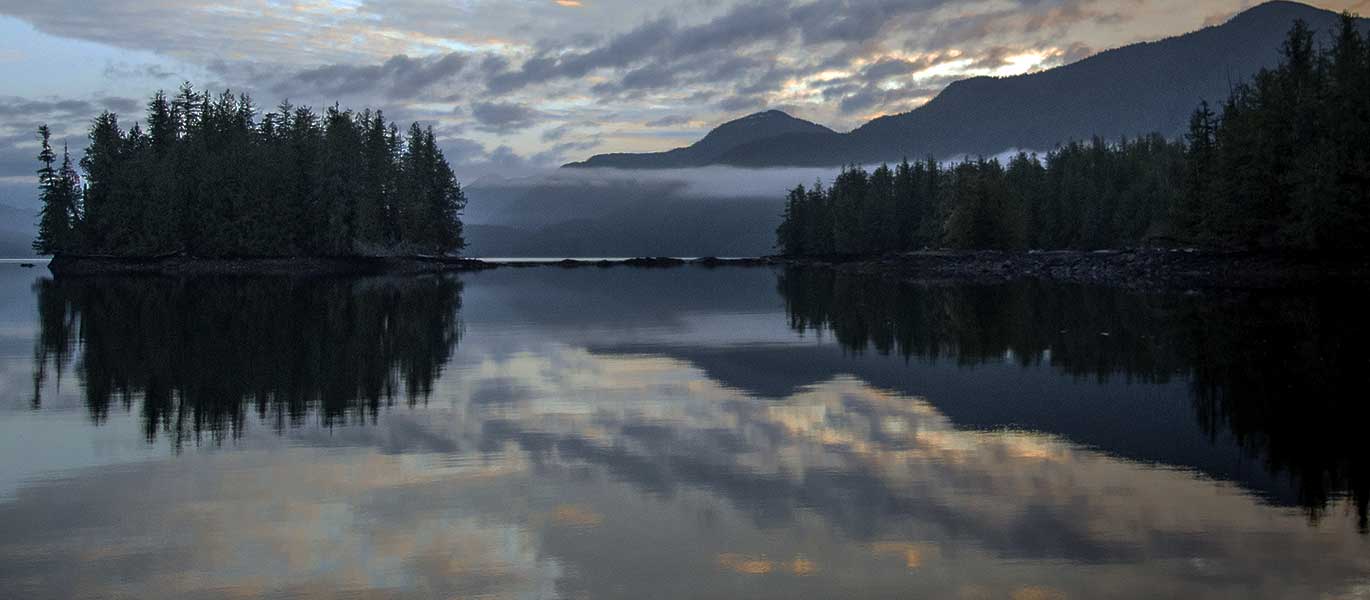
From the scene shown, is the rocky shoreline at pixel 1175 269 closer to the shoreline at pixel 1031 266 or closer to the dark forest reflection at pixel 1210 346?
the shoreline at pixel 1031 266

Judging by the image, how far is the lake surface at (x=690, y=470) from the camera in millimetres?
10023

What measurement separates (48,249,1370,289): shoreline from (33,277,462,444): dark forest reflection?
164ft

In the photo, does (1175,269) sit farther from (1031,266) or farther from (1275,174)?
(1031,266)

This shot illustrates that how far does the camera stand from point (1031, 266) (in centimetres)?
9962

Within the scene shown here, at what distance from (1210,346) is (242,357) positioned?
25.5 m

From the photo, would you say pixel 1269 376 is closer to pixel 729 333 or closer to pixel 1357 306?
pixel 729 333

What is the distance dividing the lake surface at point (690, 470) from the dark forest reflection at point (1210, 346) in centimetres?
15

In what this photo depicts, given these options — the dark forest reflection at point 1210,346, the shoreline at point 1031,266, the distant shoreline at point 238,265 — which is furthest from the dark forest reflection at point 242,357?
the distant shoreline at point 238,265

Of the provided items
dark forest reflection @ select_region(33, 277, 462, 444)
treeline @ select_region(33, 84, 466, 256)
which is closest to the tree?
treeline @ select_region(33, 84, 466, 256)

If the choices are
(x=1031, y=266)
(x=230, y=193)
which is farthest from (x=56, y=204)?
(x=1031, y=266)

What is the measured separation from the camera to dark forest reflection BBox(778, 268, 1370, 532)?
15445 mm

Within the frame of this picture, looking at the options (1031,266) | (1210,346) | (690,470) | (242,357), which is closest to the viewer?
(690,470)

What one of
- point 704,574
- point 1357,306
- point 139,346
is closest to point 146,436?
point 704,574

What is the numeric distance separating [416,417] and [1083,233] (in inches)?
A: 6029
